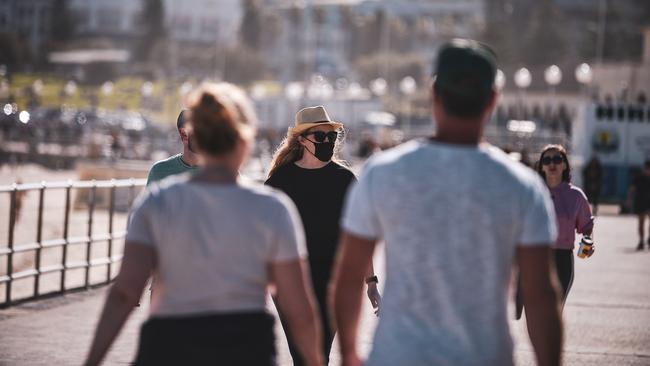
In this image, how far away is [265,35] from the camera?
17800 cm

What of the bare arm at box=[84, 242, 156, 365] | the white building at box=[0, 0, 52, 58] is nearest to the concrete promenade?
the bare arm at box=[84, 242, 156, 365]

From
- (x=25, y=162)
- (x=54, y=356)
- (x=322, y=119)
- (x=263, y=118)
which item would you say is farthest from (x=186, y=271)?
(x=263, y=118)

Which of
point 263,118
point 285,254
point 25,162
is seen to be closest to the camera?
point 285,254

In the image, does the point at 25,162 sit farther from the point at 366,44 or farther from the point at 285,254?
the point at 366,44

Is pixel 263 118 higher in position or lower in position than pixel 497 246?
lower

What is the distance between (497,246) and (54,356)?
6124mm

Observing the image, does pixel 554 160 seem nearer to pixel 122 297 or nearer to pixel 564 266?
pixel 564 266

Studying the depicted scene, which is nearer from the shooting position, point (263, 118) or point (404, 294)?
point (404, 294)

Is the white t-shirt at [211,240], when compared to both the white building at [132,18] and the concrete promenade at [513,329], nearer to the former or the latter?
the concrete promenade at [513,329]

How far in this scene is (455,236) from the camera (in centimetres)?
390

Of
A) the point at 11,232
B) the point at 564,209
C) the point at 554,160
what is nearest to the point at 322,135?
the point at 564,209

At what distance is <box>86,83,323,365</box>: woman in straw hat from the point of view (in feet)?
13.3

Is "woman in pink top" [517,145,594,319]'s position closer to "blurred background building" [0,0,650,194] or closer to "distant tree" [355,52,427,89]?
"blurred background building" [0,0,650,194]

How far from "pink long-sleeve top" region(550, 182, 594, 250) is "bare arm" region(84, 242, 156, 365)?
509 cm
